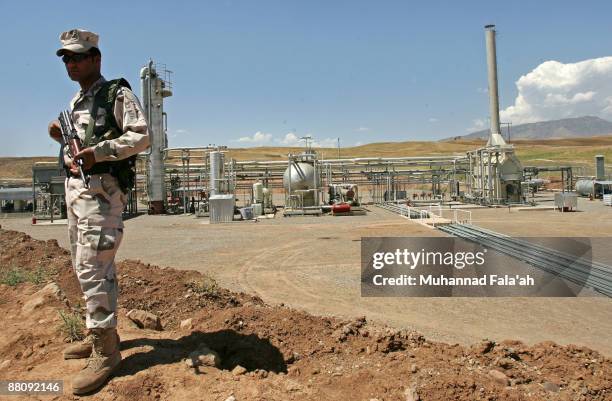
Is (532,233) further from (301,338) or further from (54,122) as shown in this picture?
(54,122)

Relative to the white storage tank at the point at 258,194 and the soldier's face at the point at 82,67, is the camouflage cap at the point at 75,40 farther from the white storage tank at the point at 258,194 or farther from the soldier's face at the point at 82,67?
the white storage tank at the point at 258,194

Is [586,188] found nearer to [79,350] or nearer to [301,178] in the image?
[301,178]

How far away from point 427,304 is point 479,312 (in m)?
0.94

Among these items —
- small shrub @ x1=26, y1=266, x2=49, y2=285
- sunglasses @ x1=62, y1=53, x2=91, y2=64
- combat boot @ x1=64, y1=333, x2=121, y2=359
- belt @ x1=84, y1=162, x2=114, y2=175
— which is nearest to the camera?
belt @ x1=84, y1=162, x2=114, y2=175

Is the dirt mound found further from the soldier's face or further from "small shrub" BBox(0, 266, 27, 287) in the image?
the soldier's face

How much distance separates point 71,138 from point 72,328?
5.52 feet

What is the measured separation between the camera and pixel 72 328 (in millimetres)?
4488

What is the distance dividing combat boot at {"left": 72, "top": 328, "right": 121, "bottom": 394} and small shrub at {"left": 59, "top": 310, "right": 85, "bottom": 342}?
607 mm

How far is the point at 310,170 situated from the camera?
35719 mm

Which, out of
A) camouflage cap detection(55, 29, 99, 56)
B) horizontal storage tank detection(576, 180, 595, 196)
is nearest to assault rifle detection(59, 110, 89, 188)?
camouflage cap detection(55, 29, 99, 56)

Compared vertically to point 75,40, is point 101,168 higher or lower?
lower

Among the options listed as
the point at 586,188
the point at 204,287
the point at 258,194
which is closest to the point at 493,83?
the point at 586,188

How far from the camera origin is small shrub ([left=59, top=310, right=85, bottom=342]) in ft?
14.7

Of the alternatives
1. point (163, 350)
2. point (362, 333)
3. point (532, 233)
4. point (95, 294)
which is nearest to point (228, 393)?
point (163, 350)
